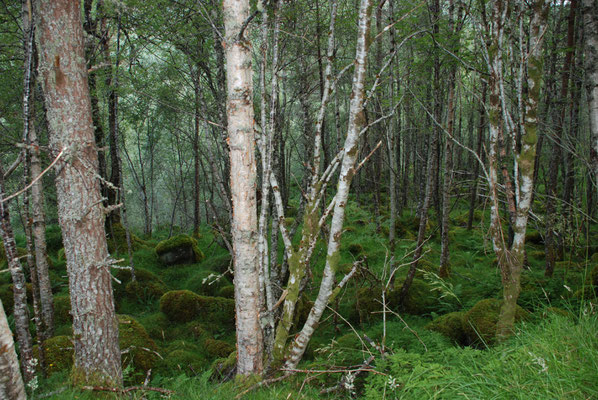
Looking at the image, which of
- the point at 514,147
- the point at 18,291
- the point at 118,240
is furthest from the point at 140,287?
the point at 514,147

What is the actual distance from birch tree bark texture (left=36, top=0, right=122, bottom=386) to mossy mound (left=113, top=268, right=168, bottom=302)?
16.6ft

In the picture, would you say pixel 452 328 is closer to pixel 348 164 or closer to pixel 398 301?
pixel 398 301

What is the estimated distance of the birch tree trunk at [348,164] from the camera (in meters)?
3.18

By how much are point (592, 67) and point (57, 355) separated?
7.57m

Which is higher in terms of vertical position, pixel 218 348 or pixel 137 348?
pixel 137 348

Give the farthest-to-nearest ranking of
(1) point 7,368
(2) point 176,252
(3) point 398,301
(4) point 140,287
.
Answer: (2) point 176,252 < (4) point 140,287 < (3) point 398,301 < (1) point 7,368

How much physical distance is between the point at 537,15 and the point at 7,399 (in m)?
5.33

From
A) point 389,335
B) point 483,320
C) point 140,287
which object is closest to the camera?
point 483,320

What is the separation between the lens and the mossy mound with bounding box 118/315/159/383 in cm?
493

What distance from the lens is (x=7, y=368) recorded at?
73.2 inches

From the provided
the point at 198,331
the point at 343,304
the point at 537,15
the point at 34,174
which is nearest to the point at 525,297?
the point at 343,304

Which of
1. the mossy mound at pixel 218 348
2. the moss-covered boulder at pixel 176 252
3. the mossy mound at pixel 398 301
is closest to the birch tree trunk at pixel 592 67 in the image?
the mossy mound at pixel 398 301

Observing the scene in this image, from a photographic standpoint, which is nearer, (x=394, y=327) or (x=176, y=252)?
(x=394, y=327)

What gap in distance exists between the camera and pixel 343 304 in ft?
23.0
